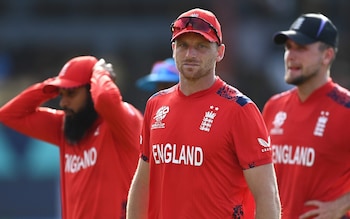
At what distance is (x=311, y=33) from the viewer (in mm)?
8047

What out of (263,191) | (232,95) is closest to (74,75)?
(232,95)

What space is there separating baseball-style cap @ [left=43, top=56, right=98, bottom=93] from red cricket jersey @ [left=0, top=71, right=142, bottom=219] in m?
0.17

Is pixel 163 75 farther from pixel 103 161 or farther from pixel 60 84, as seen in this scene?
pixel 103 161

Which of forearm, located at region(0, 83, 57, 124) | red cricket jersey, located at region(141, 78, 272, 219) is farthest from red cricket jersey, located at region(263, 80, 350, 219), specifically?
forearm, located at region(0, 83, 57, 124)

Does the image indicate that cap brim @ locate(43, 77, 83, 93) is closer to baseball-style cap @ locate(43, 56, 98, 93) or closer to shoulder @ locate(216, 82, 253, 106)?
baseball-style cap @ locate(43, 56, 98, 93)

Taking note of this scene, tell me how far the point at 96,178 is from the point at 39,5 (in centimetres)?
1678

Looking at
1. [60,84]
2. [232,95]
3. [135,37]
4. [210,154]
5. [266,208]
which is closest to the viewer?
[266,208]

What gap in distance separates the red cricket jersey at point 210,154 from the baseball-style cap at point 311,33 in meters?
1.90

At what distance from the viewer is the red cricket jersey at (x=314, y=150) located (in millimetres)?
7652

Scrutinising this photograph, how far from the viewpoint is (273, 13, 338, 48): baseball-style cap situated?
316 inches

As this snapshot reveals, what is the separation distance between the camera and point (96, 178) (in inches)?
307

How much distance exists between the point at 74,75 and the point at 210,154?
7.67 feet

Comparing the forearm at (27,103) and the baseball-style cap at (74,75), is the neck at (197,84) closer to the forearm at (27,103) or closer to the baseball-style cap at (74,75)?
the baseball-style cap at (74,75)

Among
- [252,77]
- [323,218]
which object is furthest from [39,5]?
[323,218]
